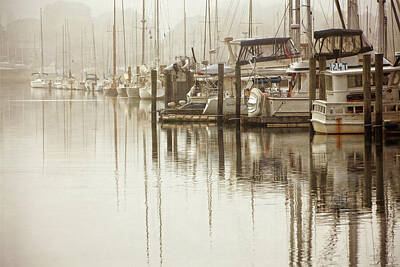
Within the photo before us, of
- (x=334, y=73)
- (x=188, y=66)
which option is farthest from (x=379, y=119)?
(x=188, y=66)

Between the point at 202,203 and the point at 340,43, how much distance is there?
2264 cm

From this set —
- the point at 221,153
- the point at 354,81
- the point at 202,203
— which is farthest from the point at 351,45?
the point at 202,203

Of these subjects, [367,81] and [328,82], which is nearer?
[367,81]

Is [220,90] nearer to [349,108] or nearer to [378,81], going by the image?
[349,108]

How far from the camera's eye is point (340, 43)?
39688 mm

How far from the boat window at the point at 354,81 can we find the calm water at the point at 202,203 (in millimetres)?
2169

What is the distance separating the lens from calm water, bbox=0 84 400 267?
47.0ft

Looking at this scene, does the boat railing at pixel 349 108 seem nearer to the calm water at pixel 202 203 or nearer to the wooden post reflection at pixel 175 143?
the calm water at pixel 202 203

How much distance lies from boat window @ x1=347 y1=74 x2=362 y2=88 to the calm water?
2.17 meters

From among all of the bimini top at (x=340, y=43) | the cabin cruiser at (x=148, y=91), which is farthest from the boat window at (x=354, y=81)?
the cabin cruiser at (x=148, y=91)

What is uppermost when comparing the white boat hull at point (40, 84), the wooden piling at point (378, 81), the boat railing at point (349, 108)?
the white boat hull at point (40, 84)

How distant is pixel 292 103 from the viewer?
39.2 metres

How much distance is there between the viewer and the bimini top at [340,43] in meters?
39.2

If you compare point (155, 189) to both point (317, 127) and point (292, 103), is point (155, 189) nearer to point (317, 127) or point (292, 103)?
point (317, 127)
